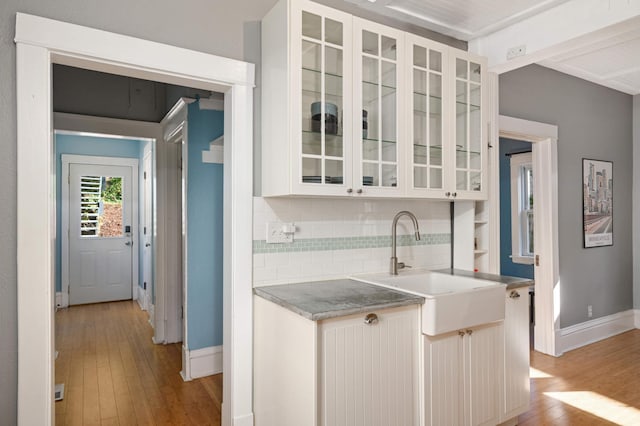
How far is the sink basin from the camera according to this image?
2.04 meters

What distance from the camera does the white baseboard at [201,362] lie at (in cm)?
331

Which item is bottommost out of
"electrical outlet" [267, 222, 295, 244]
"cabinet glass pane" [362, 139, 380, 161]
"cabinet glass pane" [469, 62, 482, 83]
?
"electrical outlet" [267, 222, 295, 244]

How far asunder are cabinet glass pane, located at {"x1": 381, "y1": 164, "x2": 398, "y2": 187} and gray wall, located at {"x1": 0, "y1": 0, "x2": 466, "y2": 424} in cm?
71

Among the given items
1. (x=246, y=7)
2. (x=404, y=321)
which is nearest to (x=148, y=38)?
(x=246, y=7)

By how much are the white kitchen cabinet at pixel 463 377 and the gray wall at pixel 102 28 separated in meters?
1.35

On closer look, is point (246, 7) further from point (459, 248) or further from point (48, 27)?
point (459, 248)

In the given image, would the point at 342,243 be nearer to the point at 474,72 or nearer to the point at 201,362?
the point at 474,72

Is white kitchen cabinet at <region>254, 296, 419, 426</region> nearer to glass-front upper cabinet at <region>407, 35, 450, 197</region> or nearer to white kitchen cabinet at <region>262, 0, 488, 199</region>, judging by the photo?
white kitchen cabinet at <region>262, 0, 488, 199</region>

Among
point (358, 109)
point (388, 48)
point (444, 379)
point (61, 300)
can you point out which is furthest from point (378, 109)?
point (61, 300)

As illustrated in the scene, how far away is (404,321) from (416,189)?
82cm

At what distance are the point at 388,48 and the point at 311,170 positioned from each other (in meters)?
0.88

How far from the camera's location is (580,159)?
168 inches

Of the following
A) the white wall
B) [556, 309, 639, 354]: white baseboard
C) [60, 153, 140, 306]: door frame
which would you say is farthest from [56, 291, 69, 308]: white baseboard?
[556, 309, 639, 354]: white baseboard

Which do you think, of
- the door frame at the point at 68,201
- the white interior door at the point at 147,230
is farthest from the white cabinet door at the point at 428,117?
the door frame at the point at 68,201
